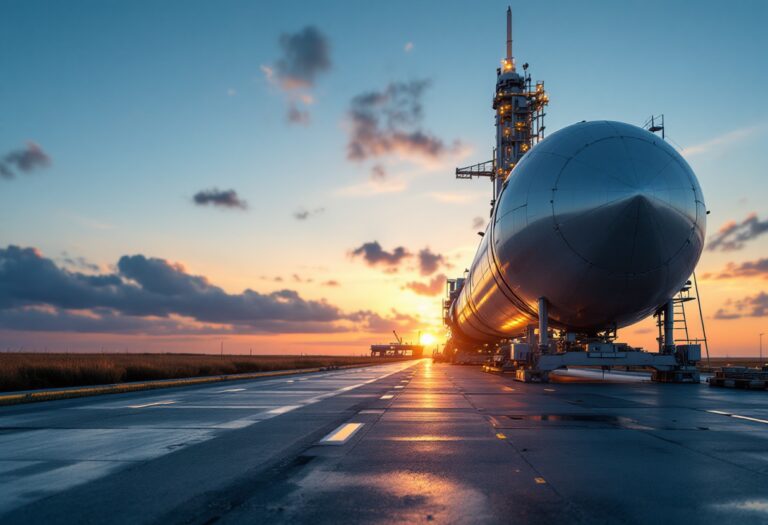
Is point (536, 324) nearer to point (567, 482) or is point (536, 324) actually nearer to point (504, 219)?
point (504, 219)

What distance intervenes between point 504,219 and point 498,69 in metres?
41.6

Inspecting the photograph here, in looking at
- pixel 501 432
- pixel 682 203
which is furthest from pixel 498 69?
pixel 501 432

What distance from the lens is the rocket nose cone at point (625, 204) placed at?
18.0 m

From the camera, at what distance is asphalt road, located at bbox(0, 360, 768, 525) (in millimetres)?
4676

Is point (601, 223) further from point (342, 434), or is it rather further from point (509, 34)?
point (509, 34)

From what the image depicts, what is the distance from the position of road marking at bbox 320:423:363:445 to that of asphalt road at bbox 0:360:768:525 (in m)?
0.03

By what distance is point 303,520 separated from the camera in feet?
14.4

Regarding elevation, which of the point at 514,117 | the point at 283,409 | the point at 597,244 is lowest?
the point at 283,409

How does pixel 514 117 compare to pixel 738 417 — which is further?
pixel 514 117

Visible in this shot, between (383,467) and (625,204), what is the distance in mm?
14375

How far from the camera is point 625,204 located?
17781 mm

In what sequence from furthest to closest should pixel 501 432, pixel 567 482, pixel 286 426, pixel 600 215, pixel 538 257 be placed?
pixel 538 257, pixel 600 215, pixel 286 426, pixel 501 432, pixel 567 482

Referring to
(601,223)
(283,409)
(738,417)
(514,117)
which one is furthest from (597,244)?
(514,117)

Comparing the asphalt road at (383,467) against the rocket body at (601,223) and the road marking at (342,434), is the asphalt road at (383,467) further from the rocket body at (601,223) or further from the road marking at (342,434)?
the rocket body at (601,223)
